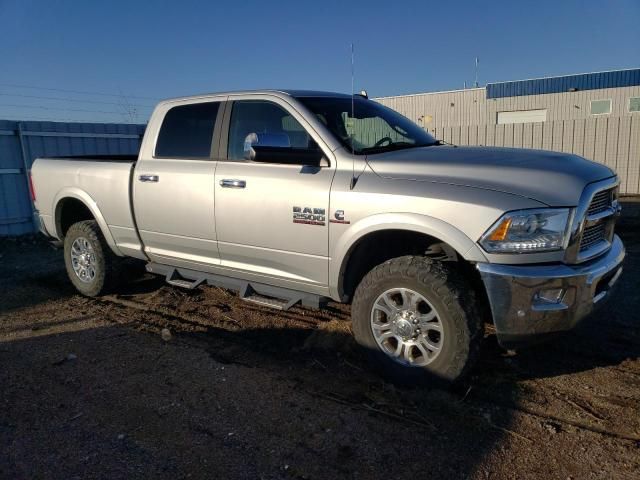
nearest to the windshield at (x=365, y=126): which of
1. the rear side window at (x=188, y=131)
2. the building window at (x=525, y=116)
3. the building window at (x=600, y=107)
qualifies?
the rear side window at (x=188, y=131)

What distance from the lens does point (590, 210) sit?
3.26m

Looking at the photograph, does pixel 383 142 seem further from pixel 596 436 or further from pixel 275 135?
pixel 596 436

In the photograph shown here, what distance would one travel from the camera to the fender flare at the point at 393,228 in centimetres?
315

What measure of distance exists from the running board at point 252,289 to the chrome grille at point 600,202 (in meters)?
1.96

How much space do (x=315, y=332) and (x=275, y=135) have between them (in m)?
1.76

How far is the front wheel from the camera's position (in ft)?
10.7

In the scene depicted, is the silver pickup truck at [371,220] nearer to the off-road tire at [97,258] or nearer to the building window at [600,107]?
the off-road tire at [97,258]

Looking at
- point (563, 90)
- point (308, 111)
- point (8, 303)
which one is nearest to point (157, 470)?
point (308, 111)

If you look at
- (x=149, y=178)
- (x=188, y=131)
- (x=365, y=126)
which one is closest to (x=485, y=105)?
(x=365, y=126)

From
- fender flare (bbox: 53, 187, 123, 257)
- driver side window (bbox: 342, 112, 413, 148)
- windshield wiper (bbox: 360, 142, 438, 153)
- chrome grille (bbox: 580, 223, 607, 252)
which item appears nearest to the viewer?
chrome grille (bbox: 580, 223, 607, 252)

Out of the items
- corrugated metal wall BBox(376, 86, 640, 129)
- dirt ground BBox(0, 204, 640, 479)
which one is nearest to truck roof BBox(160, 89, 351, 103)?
dirt ground BBox(0, 204, 640, 479)

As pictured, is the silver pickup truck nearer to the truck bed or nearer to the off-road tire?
the truck bed

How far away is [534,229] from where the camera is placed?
3.03m

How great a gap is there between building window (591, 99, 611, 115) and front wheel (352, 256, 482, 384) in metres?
23.3
